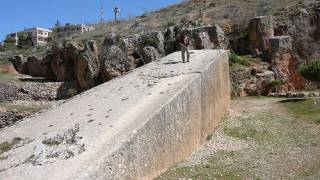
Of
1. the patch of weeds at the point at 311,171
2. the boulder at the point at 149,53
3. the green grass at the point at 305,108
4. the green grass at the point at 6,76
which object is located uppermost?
the boulder at the point at 149,53

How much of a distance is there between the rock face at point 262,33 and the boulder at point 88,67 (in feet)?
27.7

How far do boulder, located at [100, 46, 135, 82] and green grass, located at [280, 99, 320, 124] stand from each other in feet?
30.8

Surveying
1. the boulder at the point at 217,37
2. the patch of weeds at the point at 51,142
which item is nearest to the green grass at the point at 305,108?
the boulder at the point at 217,37

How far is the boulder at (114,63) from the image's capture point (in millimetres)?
27625

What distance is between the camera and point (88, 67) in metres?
30.1

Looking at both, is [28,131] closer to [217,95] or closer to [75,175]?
[75,175]

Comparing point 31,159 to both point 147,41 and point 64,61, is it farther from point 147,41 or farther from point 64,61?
point 64,61

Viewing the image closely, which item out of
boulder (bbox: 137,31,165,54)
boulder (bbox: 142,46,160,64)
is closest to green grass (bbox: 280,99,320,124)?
boulder (bbox: 142,46,160,64)

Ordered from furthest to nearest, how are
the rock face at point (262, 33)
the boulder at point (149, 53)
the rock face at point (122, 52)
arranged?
the boulder at point (149, 53)
the rock face at point (122, 52)
the rock face at point (262, 33)

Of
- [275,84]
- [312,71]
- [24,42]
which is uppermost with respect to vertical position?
[24,42]

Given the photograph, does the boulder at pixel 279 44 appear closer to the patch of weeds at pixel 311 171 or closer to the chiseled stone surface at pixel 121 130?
the chiseled stone surface at pixel 121 130

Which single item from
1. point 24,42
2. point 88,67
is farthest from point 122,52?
point 24,42

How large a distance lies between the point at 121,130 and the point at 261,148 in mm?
4756

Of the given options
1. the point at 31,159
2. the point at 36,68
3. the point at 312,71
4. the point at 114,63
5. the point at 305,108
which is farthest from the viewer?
the point at 36,68
